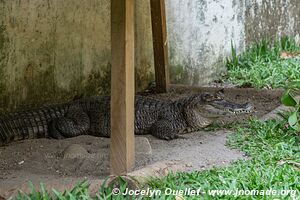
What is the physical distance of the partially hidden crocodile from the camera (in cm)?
660

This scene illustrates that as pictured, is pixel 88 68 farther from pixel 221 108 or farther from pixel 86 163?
pixel 86 163

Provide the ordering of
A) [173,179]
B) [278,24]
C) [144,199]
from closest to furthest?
[144,199], [173,179], [278,24]

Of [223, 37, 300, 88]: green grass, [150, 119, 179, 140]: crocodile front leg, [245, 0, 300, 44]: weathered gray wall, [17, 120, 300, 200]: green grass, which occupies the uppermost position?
[245, 0, 300, 44]: weathered gray wall

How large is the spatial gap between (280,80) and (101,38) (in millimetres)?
2437

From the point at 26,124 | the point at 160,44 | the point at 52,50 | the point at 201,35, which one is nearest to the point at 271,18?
the point at 201,35

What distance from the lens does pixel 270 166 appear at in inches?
194

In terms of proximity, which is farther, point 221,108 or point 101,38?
point 101,38

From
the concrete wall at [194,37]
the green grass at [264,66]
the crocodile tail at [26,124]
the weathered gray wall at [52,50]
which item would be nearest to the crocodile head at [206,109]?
the weathered gray wall at [52,50]

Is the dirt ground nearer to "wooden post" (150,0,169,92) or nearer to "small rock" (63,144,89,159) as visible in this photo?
"small rock" (63,144,89,159)

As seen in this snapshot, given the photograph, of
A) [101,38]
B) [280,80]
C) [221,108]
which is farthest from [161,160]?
[280,80]

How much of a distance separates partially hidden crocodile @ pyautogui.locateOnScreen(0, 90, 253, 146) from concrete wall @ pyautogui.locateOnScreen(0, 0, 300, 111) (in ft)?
0.81

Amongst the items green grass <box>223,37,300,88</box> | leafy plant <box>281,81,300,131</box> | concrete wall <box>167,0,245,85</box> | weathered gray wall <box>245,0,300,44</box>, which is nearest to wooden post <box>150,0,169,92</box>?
concrete wall <box>167,0,245,85</box>

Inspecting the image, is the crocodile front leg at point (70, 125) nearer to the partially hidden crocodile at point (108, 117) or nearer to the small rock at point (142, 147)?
the partially hidden crocodile at point (108, 117)

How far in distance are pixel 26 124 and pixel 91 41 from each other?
146 centimetres
